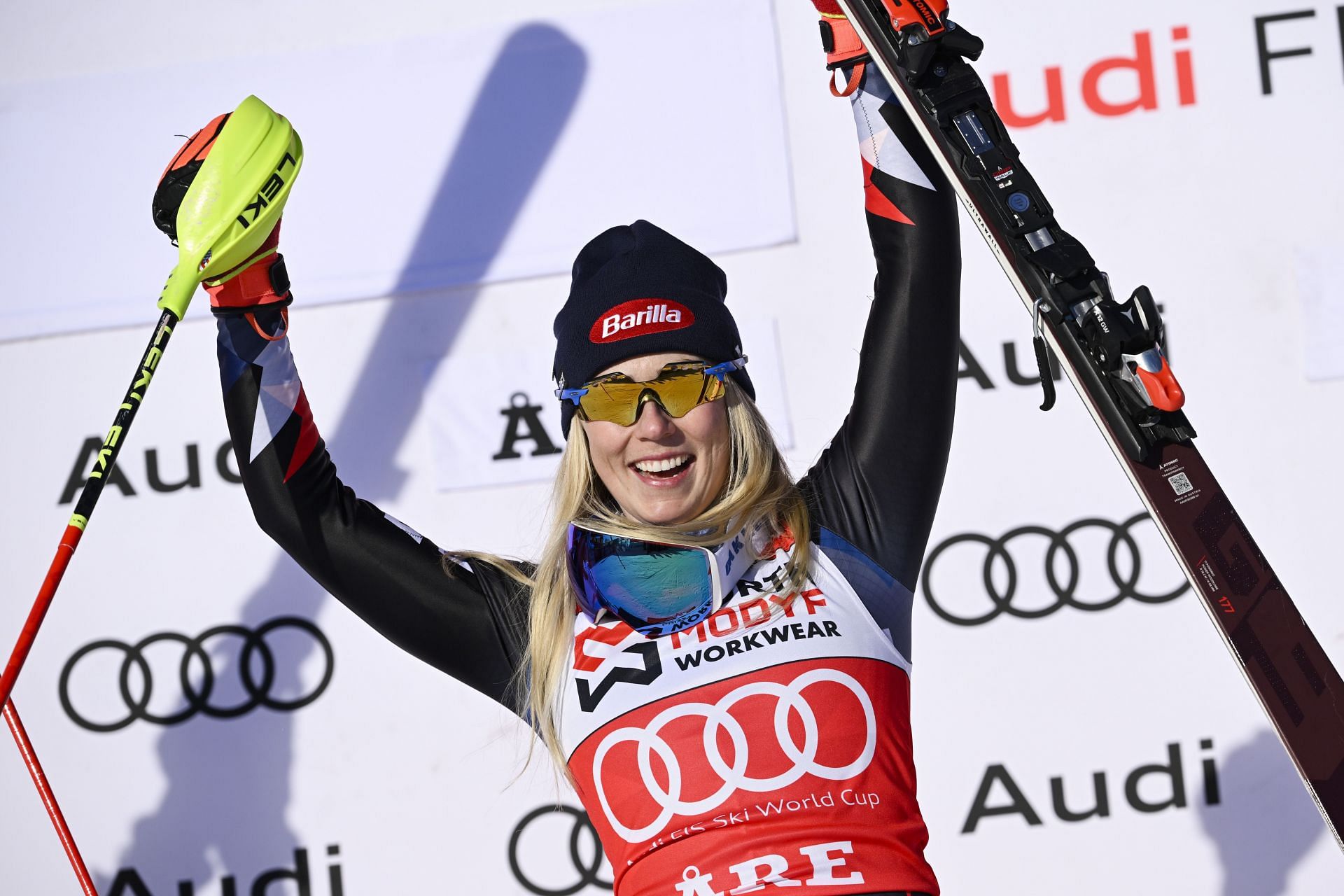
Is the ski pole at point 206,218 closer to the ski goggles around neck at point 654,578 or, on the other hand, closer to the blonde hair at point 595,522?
the blonde hair at point 595,522

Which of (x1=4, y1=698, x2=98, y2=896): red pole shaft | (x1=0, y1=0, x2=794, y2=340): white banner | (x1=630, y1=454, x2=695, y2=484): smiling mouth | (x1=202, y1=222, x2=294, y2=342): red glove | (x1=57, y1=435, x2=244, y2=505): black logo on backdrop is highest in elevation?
(x1=0, y1=0, x2=794, y2=340): white banner

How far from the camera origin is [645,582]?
143cm

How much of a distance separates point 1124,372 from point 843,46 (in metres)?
0.53

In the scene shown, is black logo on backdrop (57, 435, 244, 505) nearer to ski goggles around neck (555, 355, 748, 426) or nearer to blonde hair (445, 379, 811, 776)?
blonde hair (445, 379, 811, 776)

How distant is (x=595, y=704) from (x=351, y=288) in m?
1.28

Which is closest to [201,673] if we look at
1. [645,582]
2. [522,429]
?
[522,429]

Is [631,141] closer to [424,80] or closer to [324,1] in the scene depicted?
[424,80]

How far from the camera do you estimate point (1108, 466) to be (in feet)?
7.55

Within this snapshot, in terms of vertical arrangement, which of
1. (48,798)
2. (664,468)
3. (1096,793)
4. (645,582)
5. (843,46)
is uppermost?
(843,46)

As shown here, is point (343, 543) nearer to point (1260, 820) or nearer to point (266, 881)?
point (266, 881)

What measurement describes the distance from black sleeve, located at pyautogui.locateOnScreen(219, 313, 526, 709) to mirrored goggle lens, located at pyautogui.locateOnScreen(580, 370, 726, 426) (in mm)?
286

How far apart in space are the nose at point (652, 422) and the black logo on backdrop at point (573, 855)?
1227 millimetres

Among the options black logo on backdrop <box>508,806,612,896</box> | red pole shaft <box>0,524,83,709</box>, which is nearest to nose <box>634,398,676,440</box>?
red pole shaft <box>0,524,83,709</box>

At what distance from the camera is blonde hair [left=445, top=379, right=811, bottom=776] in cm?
144
